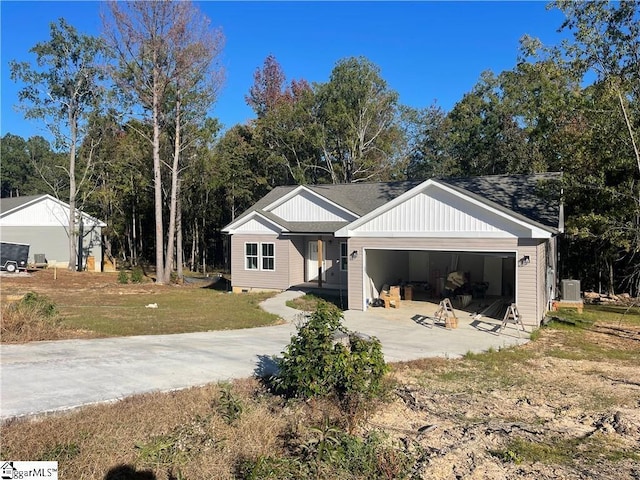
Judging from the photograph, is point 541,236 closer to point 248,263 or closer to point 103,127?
point 248,263

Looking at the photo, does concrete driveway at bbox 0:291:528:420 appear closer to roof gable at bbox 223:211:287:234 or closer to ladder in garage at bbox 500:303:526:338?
ladder in garage at bbox 500:303:526:338

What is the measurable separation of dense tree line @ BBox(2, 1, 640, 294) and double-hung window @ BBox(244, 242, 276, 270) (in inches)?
240

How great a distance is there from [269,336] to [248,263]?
443 inches

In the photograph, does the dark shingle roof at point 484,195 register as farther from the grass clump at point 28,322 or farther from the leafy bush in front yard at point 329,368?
the grass clump at point 28,322

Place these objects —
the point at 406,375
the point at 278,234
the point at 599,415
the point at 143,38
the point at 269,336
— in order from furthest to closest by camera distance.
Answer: the point at 143,38
the point at 278,234
the point at 269,336
the point at 406,375
the point at 599,415

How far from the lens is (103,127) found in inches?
1431

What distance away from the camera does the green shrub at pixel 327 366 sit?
6.99m

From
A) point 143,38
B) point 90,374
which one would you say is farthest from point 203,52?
point 90,374

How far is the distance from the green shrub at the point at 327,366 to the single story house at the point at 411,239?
8376 mm

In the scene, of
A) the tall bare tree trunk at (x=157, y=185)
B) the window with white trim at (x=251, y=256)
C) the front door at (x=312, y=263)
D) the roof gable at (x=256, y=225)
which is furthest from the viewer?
the tall bare tree trunk at (x=157, y=185)

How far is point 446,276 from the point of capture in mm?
19781

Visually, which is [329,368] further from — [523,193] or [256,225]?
[256,225]

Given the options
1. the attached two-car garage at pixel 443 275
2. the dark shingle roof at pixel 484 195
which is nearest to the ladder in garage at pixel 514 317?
the dark shingle roof at pixel 484 195

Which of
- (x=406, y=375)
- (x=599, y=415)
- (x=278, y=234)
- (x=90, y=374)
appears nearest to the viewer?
(x=599, y=415)
